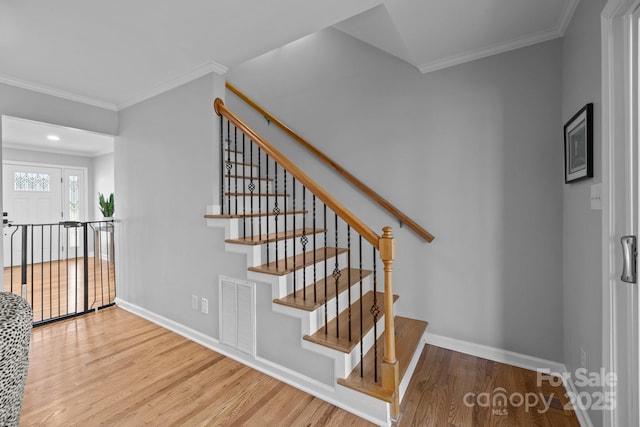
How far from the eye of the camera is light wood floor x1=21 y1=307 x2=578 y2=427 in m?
1.65

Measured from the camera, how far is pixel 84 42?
7.01 ft

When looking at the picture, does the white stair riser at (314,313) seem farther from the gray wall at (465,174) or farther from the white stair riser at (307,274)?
the gray wall at (465,174)

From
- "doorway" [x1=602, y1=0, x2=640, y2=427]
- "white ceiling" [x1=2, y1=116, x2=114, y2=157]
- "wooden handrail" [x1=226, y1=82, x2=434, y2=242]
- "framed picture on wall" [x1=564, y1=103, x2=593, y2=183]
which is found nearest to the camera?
"doorway" [x1=602, y1=0, x2=640, y2=427]

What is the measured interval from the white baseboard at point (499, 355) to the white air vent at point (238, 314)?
1438mm

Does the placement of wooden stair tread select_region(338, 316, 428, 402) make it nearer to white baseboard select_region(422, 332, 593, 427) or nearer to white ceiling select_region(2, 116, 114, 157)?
white baseboard select_region(422, 332, 593, 427)

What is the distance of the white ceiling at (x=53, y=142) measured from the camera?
438 cm

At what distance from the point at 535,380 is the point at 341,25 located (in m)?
2.87

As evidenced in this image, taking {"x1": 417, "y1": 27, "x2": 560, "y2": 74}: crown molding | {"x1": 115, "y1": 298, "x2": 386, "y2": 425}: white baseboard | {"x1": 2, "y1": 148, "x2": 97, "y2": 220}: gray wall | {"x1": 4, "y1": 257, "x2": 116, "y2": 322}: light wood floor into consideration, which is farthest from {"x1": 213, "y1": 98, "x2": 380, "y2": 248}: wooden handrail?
{"x1": 2, "y1": 148, "x2": 97, "y2": 220}: gray wall

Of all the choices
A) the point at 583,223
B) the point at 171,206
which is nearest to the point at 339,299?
the point at 583,223

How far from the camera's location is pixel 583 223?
1.61 metres

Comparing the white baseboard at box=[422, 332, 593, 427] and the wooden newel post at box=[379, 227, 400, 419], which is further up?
the wooden newel post at box=[379, 227, 400, 419]

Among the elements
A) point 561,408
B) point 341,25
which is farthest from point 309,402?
point 341,25

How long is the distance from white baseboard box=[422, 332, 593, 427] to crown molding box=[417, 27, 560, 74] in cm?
222

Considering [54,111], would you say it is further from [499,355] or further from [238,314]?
[499,355]
